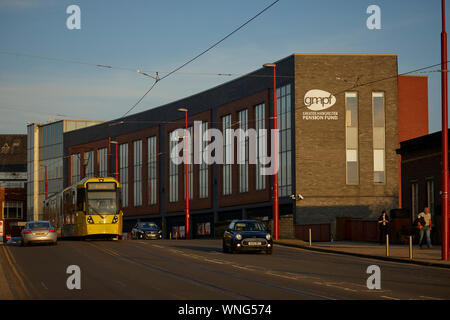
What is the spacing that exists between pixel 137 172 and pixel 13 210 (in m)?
38.9

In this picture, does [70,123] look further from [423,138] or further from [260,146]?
[423,138]

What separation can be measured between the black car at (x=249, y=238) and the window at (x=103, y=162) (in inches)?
2738

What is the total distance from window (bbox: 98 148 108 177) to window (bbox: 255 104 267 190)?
121ft

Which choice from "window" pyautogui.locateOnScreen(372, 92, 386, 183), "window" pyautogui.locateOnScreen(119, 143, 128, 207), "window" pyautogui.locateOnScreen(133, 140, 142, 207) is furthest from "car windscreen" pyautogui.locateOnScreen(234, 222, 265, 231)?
"window" pyautogui.locateOnScreen(119, 143, 128, 207)

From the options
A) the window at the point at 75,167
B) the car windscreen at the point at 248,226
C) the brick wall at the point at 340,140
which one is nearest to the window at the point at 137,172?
the window at the point at 75,167

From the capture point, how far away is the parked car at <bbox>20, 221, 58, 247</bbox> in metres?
36.9

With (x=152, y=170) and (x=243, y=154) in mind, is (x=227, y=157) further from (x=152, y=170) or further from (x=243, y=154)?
(x=152, y=170)

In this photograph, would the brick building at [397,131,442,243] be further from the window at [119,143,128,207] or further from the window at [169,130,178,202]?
the window at [119,143,128,207]

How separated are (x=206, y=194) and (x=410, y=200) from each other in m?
37.6

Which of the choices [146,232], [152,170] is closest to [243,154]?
[146,232]

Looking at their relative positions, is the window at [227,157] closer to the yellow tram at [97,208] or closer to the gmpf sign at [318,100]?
the gmpf sign at [318,100]

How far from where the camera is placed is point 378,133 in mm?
60469
